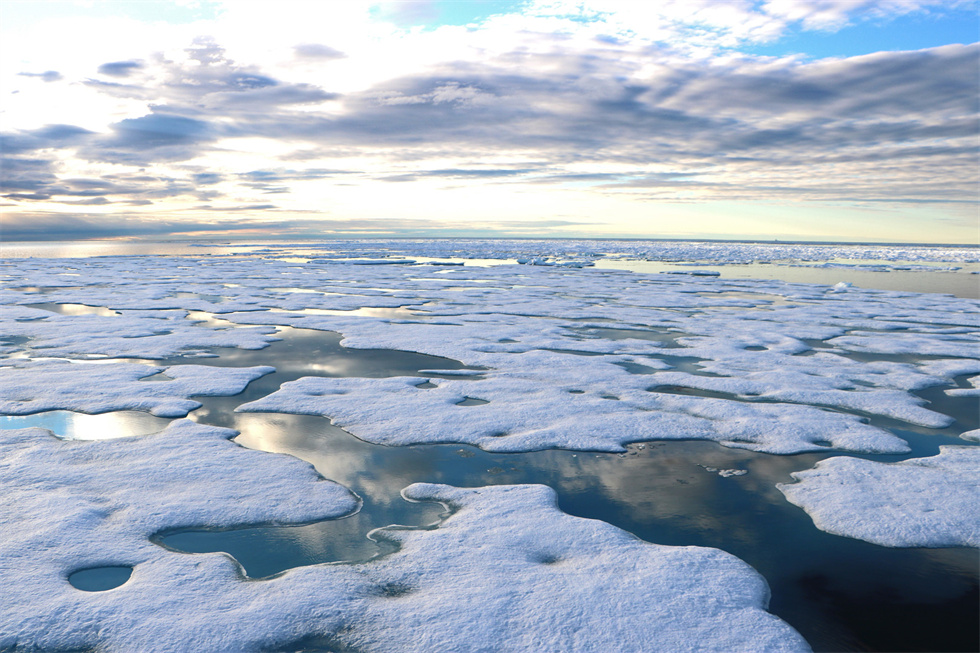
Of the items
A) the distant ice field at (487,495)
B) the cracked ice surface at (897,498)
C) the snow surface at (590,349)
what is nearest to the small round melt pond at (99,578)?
the distant ice field at (487,495)

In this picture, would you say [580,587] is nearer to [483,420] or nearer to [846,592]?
[846,592]

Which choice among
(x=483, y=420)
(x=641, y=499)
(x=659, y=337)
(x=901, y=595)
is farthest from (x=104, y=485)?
(x=659, y=337)

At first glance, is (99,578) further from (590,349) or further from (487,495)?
(590,349)

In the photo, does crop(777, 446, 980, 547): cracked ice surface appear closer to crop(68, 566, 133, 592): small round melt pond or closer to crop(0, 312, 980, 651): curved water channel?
crop(0, 312, 980, 651): curved water channel

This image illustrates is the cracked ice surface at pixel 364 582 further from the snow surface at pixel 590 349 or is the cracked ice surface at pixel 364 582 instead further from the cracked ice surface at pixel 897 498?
the snow surface at pixel 590 349

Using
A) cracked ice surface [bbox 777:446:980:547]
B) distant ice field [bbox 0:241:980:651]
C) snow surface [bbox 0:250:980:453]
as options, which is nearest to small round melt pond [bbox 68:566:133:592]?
distant ice field [bbox 0:241:980:651]

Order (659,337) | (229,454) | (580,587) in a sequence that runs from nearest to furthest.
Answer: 1. (580,587)
2. (229,454)
3. (659,337)
